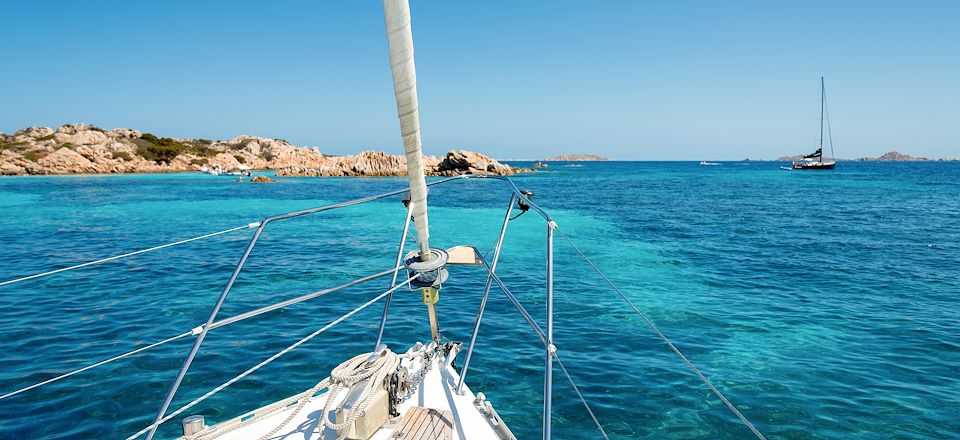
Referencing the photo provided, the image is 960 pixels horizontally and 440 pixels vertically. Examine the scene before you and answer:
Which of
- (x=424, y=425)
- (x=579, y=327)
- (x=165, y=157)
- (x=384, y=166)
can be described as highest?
(x=165, y=157)

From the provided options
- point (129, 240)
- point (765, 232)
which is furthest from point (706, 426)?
point (129, 240)

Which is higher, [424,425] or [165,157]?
[165,157]

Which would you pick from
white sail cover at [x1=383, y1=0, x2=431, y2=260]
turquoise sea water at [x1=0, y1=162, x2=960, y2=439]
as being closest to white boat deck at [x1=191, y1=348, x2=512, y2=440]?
turquoise sea water at [x1=0, y1=162, x2=960, y2=439]

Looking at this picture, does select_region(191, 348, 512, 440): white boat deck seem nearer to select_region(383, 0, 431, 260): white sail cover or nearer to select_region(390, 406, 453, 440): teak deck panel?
select_region(390, 406, 453, 440): teak deck panel

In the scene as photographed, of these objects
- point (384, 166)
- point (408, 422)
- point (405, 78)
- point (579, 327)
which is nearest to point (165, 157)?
point (384, 166)

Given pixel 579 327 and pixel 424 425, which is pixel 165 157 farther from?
pixel 424 425

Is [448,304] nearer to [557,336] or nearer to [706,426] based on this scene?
[557,336]

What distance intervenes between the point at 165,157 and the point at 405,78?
141 meters

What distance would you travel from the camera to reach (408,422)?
17.4 ft

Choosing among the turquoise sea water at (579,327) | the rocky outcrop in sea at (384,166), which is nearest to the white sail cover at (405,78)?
the turquoise sea water at (579,327)

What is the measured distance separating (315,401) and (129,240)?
81.5 ft

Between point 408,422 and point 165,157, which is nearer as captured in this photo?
point 408,422

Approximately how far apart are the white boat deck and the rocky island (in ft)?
255

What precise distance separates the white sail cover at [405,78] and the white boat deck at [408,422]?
255 centimetres
